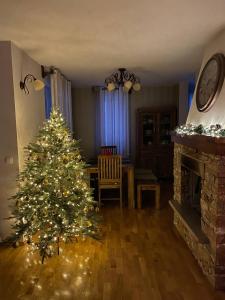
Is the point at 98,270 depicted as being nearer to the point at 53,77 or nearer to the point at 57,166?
the point at 57,166

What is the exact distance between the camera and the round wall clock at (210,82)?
269cm

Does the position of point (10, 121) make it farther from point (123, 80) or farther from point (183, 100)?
point (183, 100)

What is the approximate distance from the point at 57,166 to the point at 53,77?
196 cm

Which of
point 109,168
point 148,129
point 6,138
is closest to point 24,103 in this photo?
point 6,138

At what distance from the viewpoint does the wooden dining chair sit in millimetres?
4547

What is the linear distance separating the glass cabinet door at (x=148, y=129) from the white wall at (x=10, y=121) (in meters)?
3.50

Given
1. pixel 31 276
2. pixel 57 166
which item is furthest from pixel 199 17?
pixel 31 276

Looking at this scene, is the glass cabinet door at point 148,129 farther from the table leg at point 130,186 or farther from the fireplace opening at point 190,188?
the fireplace opening at point 190,188

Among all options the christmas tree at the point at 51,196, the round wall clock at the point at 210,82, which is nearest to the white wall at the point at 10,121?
the christmas tree at the point at 51,196

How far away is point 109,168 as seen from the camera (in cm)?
457

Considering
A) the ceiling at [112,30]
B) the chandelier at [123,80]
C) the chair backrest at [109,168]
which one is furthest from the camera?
Answer: the chair backrest at [109,168]

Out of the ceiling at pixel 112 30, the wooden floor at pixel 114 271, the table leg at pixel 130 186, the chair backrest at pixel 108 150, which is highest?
the ceiling at pixel 112 30

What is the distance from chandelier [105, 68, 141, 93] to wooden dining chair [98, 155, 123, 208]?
1.20 m

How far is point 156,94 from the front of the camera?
6.44 m
